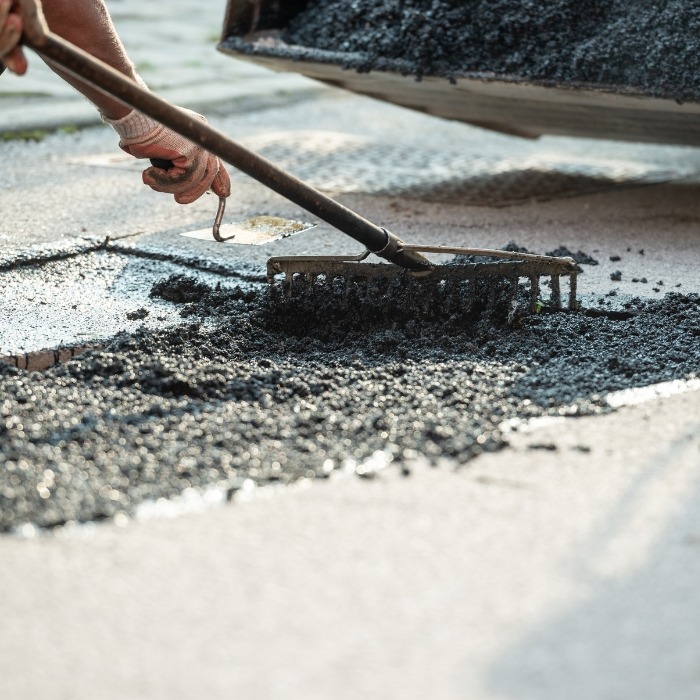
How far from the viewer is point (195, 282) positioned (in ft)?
10.2

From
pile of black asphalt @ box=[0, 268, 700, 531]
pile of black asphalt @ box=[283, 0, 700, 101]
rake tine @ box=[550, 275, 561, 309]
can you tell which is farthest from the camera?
pile of black asphalt @ box=[283, 0, 700, 101]

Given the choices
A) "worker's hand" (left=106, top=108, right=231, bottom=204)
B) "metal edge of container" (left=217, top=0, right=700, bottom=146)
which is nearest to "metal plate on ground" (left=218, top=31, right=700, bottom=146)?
"metal edge of container" (left=217, top=0, right=700, bottom=146)

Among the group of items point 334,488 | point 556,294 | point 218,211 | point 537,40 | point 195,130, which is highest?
point 537,40

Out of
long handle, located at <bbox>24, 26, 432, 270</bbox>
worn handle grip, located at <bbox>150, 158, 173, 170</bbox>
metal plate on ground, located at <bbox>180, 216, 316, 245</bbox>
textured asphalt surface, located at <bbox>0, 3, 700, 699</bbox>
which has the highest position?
long handle, located at <bbox>24, 26, 432, 270</bbox>

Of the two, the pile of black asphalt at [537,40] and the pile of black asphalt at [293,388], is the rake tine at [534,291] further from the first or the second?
the pile of black asphalt at [537,40]

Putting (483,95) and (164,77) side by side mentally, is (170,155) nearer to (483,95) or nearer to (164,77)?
(483,95)

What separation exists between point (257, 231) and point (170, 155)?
0.30m

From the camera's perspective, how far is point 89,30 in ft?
9.28

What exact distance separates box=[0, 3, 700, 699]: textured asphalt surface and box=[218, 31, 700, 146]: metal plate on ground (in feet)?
2.38

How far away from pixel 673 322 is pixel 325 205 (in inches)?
38.6

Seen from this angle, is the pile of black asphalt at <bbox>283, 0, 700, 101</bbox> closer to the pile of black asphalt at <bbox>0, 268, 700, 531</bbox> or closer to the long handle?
the pile of black asphalt at <bbox>0, 268, 700, 531</bbox>

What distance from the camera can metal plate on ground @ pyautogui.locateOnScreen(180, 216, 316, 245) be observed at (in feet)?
9.27

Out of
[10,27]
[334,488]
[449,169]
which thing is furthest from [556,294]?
[449,169]

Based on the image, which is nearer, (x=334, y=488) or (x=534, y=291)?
(x=334, y=488)
